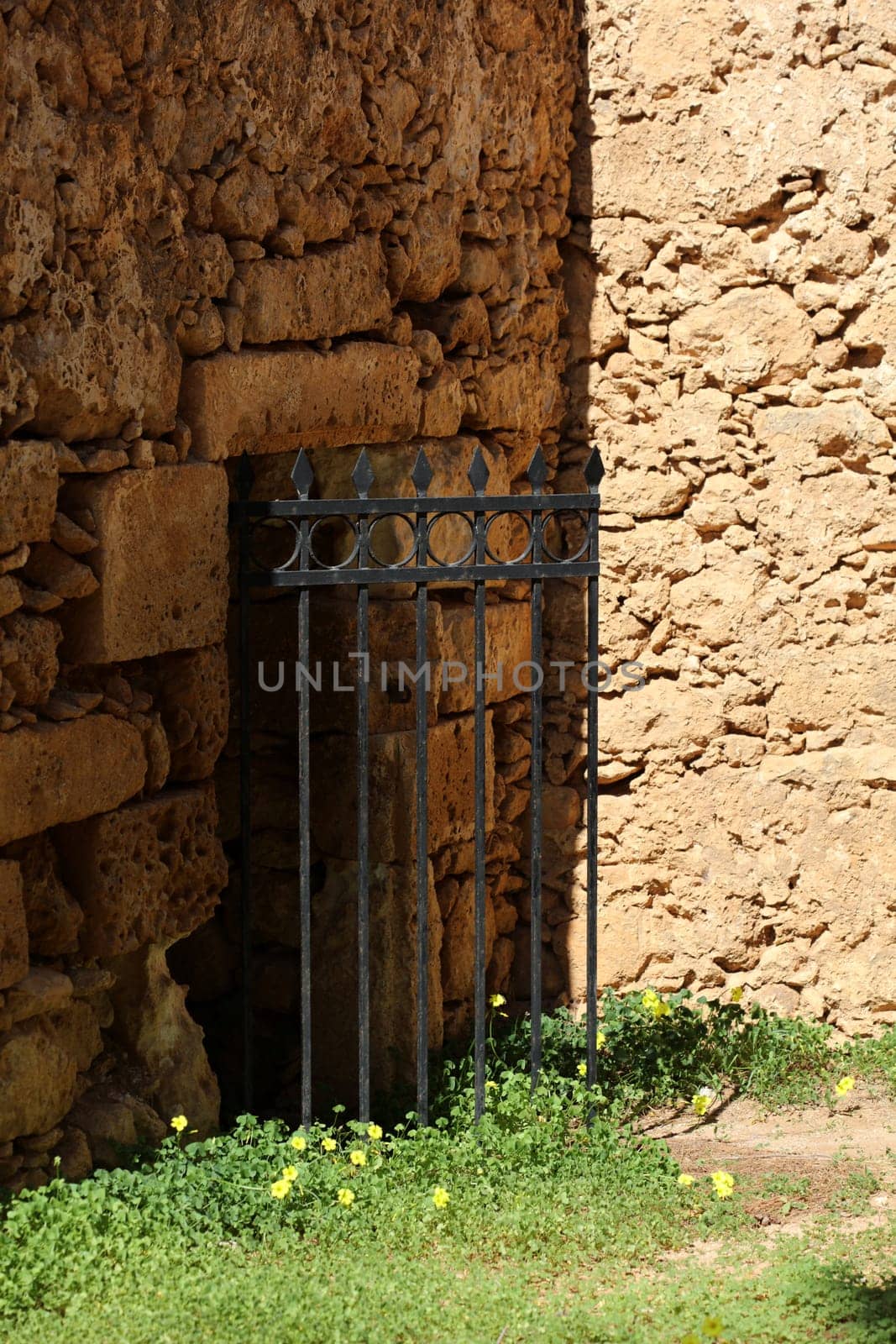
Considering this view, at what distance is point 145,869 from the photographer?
370 cm

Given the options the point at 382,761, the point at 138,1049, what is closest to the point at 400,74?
the point at 382,761

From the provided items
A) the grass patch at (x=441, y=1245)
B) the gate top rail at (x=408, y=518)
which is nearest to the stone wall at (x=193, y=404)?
the gate top rail at (x=408, y=518)

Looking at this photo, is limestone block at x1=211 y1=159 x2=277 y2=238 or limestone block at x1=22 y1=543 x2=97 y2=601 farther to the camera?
limestone block at x1=211 y1=159 x2=277 y2=238

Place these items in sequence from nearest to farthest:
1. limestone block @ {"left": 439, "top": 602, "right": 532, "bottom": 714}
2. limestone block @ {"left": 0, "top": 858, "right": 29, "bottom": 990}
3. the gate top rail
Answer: limestone block @ {"left": 0, "top": 858, "right": 29, "bottom": 990}
the gate top rail
limestone block @ {"left": 439, "top": 602, "right": 532, "bottom": 714}

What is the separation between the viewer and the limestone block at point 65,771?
3260 mm

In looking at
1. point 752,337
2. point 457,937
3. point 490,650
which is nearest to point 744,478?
point 752,337

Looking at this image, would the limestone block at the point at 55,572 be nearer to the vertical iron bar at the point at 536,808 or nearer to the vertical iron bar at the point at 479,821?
the vertical iron bar at the point at 479,821

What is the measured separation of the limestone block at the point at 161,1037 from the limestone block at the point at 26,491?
1160mm

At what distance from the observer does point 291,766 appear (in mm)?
4730

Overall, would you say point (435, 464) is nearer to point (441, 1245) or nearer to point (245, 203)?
point (245, 203)

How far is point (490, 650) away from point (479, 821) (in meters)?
1.09

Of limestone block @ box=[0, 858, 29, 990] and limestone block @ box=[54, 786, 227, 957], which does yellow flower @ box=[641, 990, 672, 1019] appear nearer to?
limestone block @ box=[54, 786, 227, 957]

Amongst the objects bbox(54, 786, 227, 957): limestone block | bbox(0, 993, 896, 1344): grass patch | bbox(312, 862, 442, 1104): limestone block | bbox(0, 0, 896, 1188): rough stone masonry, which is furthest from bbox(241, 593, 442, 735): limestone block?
bbox(0, 993, 896, 1344): grass patch

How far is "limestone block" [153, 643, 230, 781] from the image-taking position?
3.84m
